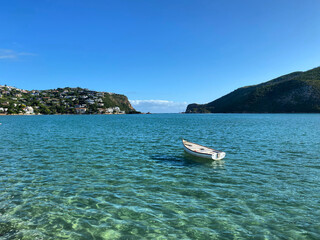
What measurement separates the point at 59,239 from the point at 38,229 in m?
1.50

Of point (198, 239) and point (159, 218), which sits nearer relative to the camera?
point (198, 239)

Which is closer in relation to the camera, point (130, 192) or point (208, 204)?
point (208, 204)

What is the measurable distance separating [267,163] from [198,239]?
52.7 ft

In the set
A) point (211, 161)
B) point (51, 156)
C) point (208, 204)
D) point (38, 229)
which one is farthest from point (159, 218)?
point (51, 156)

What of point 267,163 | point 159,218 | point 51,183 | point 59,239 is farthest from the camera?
point 267,163

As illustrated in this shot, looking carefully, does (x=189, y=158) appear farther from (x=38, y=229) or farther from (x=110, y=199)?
(x=38, y=229)

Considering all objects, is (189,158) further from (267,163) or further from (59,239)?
(59,239)

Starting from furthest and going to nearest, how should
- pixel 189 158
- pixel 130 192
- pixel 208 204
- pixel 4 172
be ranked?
1. pixel 189 158
2. pixel 4 172
3. pixel 130 192
4. pixel 208 204

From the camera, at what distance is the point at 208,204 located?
11.6 m

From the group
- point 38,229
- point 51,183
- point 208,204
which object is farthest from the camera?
point 51,183

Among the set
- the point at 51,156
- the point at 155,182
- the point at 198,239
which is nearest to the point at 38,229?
the point at 198,239

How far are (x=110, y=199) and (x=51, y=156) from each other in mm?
15505

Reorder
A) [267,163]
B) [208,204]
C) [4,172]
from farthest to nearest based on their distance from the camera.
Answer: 1. [267,163]
2. [4,172]
3. [208,204]

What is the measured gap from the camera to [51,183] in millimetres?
14914
